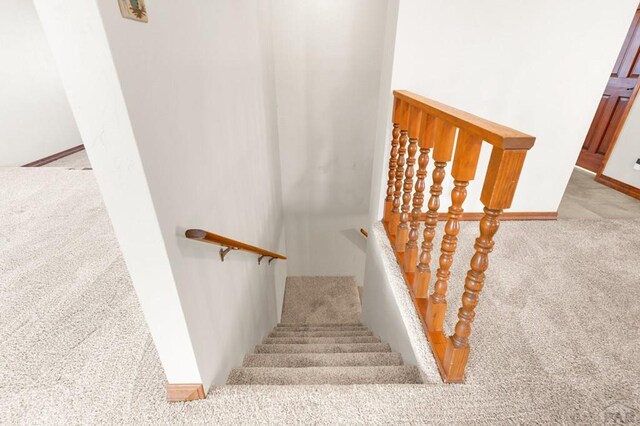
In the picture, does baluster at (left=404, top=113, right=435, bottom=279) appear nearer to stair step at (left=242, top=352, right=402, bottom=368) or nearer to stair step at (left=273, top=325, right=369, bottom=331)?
stair step at (left=242, top=352, right=402, bottom=368)

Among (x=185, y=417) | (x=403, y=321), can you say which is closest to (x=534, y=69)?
(x=403, y=321)

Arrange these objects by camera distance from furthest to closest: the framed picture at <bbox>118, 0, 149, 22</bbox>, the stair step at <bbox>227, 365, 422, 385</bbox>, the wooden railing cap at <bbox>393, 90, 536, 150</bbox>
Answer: the stair step at <bbox>227, 365, 422, 385</bbox>
the wooden railing cap at <bbox>393, 90, 536, 150</bbox>
the framed picture at <bbox>118, 0, 149, 22</bbox>

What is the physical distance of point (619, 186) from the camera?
2.89 meters

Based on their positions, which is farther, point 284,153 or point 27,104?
point 27,104

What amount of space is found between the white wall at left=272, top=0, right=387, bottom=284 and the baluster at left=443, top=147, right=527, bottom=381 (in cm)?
287

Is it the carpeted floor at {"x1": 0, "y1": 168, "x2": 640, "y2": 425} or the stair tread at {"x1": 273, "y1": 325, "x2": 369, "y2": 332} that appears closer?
the carpeted floor at {"x1": 0, "y1": 168, "x2": 640, "y2": 425}

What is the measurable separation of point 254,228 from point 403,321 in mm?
1183

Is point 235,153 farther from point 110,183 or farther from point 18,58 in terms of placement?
point 18,58

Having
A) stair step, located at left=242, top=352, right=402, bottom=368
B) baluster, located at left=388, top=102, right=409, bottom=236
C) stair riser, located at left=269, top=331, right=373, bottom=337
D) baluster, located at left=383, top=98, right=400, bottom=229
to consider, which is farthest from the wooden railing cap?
stair riser, located at left=269, top=331, right=373, bottom=337

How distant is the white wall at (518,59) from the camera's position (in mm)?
1829

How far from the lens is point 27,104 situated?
4.22 metres

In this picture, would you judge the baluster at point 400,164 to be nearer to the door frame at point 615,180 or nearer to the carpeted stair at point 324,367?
the carpeted stair at point 324,367

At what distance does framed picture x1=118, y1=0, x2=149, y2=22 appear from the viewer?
0.66 meters

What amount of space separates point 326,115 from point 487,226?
2.92m
